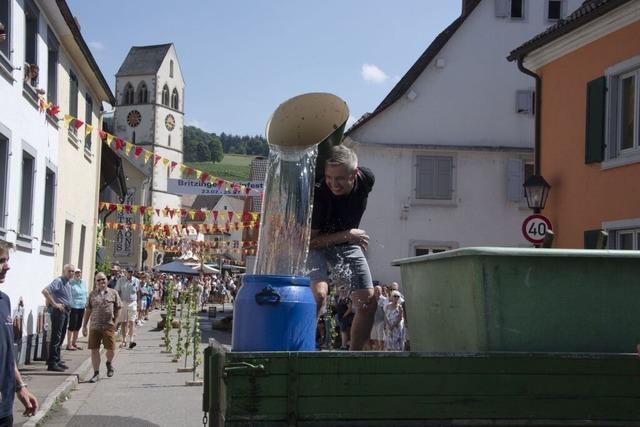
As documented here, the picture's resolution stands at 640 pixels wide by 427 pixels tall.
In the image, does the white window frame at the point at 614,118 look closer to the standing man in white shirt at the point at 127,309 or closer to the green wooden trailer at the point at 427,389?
the green wooden trailer at the point at 427,389

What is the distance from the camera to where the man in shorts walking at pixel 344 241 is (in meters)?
5.88

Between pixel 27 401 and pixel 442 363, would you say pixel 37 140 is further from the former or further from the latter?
pixel 442 363

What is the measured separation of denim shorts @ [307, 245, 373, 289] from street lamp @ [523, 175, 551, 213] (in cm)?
1108

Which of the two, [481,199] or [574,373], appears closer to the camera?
[574,373]

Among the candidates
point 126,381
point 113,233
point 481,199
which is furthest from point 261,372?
point 113,233

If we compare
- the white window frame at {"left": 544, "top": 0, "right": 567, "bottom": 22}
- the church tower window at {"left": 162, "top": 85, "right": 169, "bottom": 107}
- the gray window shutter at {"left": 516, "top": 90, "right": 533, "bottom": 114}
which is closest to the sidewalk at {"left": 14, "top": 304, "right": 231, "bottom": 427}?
the gray window shutter at {"left": 516, "top": 90, "right": 533, "bottom": 114}

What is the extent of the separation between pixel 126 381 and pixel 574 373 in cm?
1200

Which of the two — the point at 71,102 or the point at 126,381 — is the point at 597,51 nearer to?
the point at 126,381

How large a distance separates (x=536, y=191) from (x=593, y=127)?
5.98 feet

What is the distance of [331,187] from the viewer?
583 cm

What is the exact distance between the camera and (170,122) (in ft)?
400

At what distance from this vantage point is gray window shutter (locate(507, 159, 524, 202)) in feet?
94.4

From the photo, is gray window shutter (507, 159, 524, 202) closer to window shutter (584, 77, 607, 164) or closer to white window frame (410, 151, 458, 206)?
white window frame (410, 151, 458, 206)

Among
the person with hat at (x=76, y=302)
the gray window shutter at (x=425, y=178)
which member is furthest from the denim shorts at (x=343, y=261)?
the gray window shutter at (x=425, y=178)
